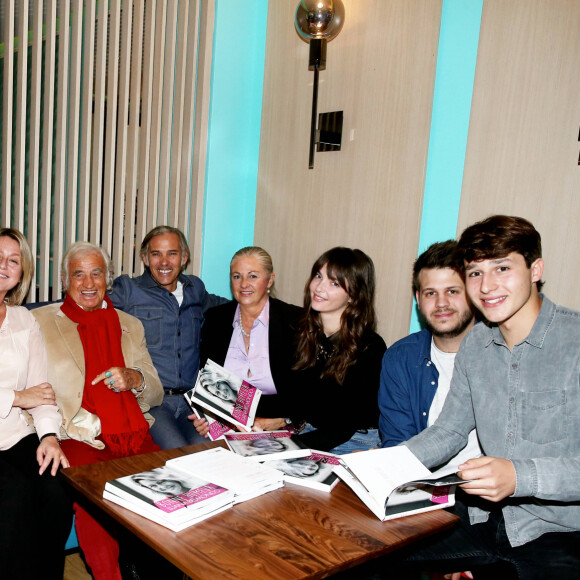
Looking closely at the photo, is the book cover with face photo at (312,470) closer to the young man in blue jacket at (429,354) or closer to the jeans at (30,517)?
the young man in blue jacket at (429,354)

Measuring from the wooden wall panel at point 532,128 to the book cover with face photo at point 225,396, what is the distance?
1.32m

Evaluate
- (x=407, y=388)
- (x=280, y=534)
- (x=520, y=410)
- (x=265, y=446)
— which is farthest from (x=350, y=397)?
(x=280, y=534)

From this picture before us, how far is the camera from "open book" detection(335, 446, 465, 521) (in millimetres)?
1526

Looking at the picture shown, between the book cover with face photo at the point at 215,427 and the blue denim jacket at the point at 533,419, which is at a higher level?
the blue denim jacket at the point at 533,419

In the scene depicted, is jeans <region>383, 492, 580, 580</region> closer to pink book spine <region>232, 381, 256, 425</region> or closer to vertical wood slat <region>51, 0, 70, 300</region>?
pink book spine <region>232, 381, 256, 425</region>

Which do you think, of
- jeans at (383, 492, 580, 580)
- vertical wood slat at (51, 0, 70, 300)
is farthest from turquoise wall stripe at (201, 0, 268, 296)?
→ jeans at (383, 492, 580, 580)

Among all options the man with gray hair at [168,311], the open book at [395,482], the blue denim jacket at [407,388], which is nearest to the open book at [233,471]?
the open book at [395,482]

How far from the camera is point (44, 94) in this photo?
10.7 ft

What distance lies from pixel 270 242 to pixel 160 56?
4.52 feet

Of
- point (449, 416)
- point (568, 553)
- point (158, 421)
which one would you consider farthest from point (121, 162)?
point (568, 553)

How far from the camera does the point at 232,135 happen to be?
397cm

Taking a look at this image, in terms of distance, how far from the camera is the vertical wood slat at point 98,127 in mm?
3398

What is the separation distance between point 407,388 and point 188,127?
233 cm

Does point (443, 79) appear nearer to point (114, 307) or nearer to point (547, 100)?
point (547, 100)
